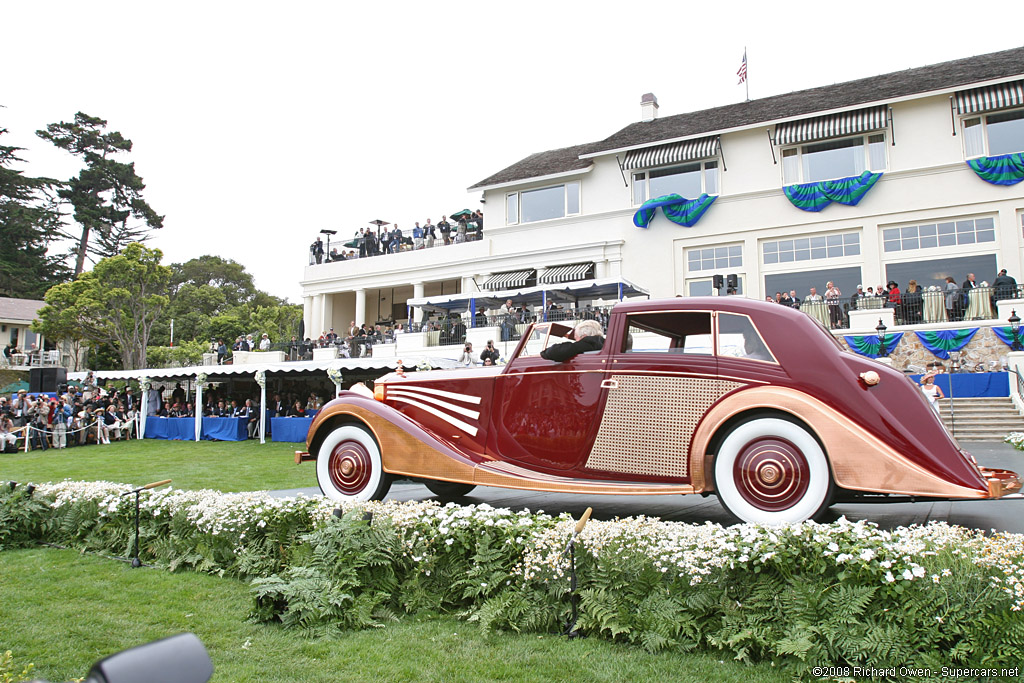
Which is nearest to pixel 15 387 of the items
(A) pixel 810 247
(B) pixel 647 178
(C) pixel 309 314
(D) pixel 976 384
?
(C) pixel 309 314

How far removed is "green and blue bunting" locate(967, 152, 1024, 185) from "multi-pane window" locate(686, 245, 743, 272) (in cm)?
853

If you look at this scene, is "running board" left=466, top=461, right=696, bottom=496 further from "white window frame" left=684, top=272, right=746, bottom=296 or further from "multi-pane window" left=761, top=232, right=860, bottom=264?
"multi-pane window" left=761, top=232, right=860, bottom=264

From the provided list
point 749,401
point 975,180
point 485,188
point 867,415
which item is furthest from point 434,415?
point 485,188

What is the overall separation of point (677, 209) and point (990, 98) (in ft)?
37.6

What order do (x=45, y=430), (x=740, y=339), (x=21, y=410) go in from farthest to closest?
(x=21, y=410) < (x=45, y=430) < (x=740, y=339)

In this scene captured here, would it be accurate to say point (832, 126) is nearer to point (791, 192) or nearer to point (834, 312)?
point (791, 192)

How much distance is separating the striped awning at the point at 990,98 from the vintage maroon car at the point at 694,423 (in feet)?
78.8

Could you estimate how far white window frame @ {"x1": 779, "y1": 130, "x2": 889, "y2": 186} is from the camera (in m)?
25.5

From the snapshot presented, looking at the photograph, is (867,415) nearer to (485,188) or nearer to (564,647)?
(564,647)

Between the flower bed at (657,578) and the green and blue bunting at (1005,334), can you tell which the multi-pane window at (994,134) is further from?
the flower bed at (657,578)

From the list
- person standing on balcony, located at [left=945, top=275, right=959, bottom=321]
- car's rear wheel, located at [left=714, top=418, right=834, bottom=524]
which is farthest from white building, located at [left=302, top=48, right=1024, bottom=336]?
car's rear wheel, located at [left=714, top=418, right=834, bottom=524]

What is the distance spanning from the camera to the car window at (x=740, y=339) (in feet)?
18.8

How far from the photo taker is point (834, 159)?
26516 millimetres

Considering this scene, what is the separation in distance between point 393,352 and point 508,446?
24.0 metres
